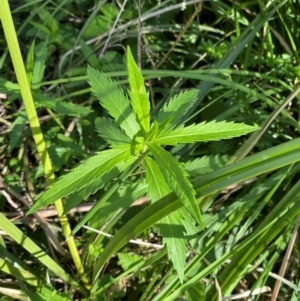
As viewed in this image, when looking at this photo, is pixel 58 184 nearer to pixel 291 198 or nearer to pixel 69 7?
pixel 291 198

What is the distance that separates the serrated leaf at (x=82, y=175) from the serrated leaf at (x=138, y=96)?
0.25 ft

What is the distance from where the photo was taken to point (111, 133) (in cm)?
96

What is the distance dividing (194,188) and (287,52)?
85 centimetres

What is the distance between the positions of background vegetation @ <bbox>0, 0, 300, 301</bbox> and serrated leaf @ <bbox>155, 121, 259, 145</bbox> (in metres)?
0.11

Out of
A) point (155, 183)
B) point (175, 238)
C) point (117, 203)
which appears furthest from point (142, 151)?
point (117, 203)

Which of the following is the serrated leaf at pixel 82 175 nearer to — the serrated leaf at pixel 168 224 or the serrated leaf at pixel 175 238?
→ the serrated leaf at pixel 168 224

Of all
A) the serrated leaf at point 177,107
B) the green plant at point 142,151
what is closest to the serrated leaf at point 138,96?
the green plant at point 142,151

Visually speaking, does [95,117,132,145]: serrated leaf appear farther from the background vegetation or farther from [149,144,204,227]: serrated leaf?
[149,144,204,227]: serrated leaf

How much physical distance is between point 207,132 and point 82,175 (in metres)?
0.25

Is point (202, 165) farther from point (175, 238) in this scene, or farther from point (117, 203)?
point (175, 238)

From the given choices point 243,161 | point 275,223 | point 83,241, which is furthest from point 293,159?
point 83,241

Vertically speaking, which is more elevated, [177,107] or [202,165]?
[177,107]

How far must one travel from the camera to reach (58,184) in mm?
760

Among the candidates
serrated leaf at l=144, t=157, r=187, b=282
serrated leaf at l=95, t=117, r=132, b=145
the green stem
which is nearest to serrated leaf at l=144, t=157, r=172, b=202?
serrated leaf at l=144, t=157, r=187, b=282
